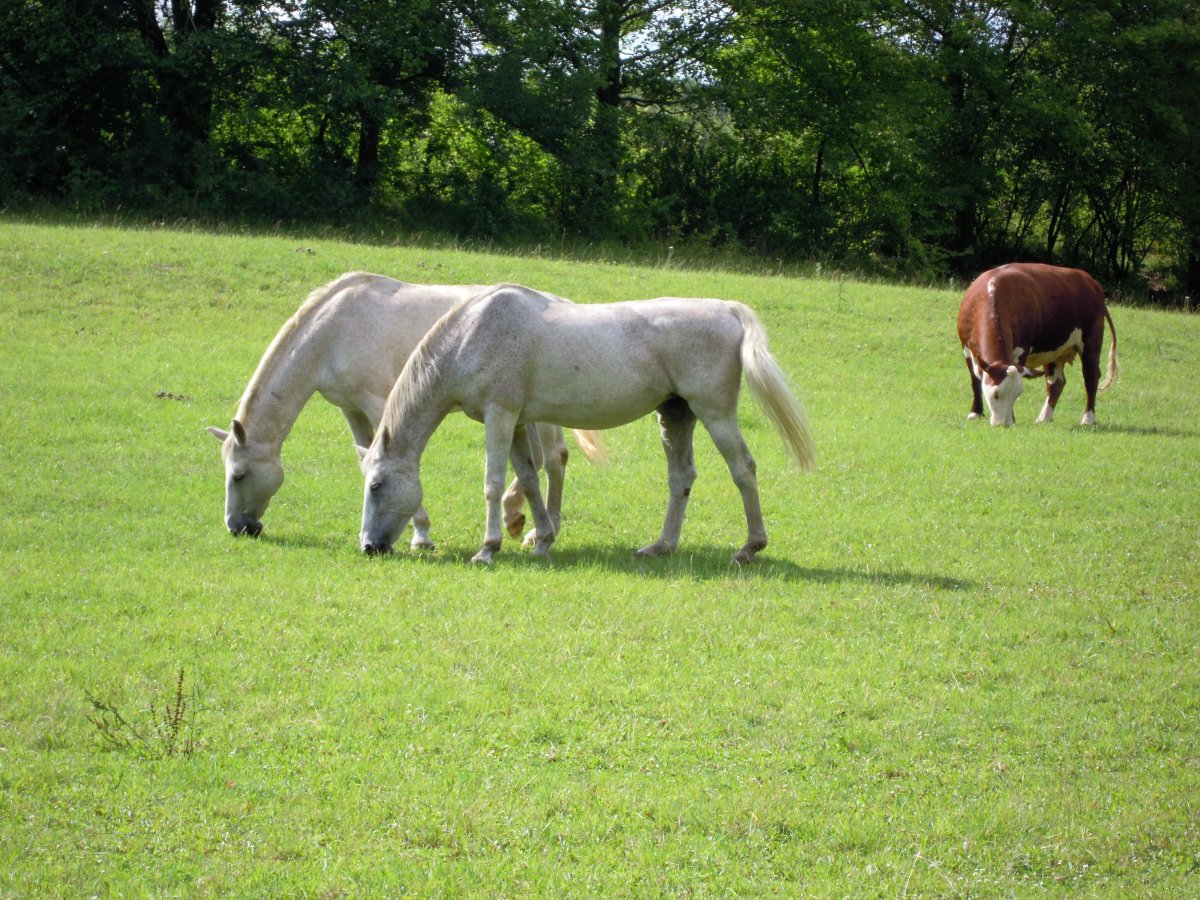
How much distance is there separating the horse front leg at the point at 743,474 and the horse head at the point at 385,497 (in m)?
→ 2.38

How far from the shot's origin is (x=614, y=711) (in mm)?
6258

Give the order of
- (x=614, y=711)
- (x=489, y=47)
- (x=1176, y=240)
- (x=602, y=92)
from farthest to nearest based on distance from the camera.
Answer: (x=1176, y=240), (x=602, y=92), (x=489, y=47), (x=614, y=711)

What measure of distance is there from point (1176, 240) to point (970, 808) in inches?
1683

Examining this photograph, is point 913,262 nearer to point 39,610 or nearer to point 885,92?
point 885,92

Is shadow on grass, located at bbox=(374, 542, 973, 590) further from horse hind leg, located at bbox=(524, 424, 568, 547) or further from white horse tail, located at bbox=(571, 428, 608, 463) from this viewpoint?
white horse tail, located at bbox=(571, 428, 608, 463)

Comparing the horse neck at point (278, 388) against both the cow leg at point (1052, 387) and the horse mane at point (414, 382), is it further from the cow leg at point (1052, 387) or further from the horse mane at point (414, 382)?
the cow leg at point (1052, 387)

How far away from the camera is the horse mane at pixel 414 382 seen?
371 inches

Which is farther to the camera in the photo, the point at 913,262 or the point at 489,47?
the point at 913,262

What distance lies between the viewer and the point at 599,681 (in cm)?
662

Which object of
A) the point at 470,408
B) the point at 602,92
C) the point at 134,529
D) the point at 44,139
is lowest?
the point at 134,529

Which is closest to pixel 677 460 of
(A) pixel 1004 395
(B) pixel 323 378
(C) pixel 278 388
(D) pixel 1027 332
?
(B) pixel 323 378

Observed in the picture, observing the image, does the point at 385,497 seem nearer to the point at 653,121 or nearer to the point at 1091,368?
the point at 1091,368

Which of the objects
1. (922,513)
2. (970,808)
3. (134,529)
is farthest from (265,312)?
(970,808)

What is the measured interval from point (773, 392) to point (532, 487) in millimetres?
2047
